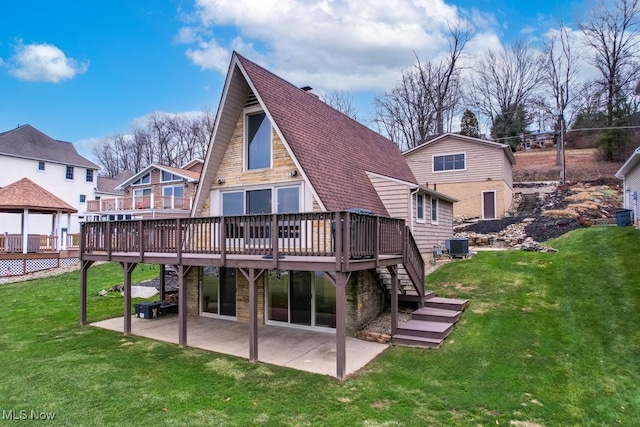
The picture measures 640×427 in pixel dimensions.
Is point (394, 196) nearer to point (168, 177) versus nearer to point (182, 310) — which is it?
point (182, 310)

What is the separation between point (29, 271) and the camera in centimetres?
2042

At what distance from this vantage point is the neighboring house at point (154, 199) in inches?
1131

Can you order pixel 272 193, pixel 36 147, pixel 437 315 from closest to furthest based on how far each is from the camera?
pixel 437 315 → pixel 272 193 → pixel 36 147

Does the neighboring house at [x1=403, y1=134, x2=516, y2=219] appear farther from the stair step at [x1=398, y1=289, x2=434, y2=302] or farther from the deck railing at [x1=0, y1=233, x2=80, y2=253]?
the deck railing at [x1=0, y1=233, x2=80, y2=253]

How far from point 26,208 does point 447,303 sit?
21424mm

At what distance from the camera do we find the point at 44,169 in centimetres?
3089

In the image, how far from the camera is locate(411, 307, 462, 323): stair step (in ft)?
31.0

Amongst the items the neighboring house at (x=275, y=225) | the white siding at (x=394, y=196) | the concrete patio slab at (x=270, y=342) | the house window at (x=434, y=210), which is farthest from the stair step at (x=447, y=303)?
the house window at (x=434, y=210)

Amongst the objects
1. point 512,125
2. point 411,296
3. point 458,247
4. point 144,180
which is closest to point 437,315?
point 411,296

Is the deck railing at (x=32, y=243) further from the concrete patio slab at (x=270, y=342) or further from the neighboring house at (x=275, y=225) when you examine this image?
the concrete patio slab at (x=270, y=342)

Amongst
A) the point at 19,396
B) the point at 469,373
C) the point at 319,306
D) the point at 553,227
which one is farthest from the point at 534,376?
the point at 553,227

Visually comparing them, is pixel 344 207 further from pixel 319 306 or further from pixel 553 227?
pixel 553 227

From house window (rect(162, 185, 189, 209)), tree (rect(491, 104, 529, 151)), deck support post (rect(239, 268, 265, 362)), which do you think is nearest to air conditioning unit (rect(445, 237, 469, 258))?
deck support post (rect(239, 268, 265, 362))

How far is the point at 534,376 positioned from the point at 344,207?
5.37 metres
